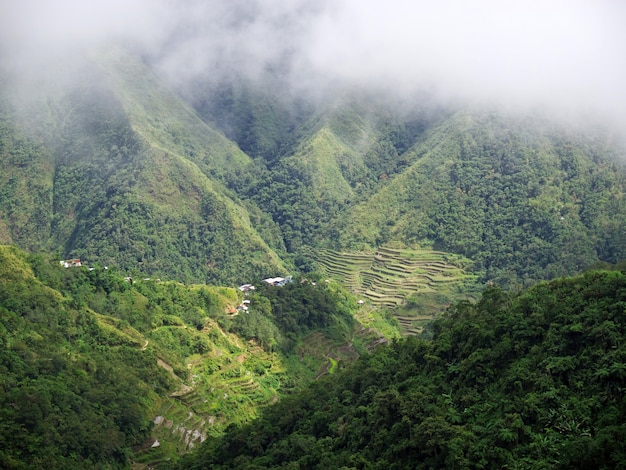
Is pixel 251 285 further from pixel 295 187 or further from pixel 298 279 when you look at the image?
pixel 295 187

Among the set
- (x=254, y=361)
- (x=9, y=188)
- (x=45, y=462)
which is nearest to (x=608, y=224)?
(x=254, y=361)

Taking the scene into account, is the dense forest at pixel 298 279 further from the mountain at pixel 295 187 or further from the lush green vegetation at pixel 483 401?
the mountain at pixel 295 187

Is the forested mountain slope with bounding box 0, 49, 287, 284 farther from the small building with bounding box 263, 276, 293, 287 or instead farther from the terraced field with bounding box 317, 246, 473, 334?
the terraced field with bounding box 317, 246, 473, 334

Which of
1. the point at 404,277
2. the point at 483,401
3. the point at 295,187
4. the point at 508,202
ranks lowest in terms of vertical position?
the point at 404,277

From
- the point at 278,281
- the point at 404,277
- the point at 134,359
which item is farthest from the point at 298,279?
the point at 134,359

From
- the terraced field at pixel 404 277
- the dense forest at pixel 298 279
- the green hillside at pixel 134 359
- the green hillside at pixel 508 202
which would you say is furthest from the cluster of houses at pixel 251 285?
the green hillside at pixel 508 202

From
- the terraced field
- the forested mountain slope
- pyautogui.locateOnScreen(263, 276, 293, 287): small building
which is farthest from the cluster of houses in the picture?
the terraced field
